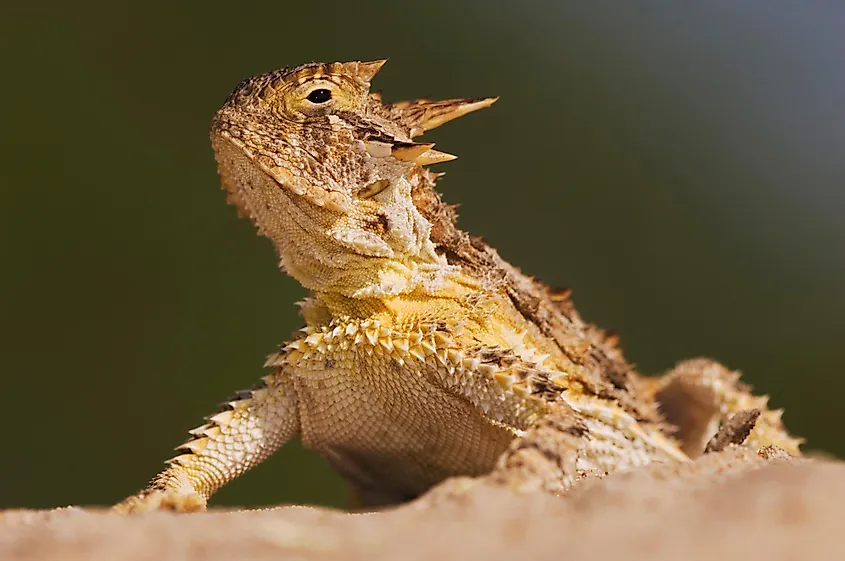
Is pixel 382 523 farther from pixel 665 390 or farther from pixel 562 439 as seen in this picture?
pixel 665 390

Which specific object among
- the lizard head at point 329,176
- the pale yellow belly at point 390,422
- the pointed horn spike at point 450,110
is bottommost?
the pale yellow belly at point 390,422

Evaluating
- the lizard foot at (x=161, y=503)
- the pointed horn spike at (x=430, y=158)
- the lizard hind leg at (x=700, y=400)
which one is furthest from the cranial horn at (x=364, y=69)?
the lizard hind leg at (x=700, y=400)

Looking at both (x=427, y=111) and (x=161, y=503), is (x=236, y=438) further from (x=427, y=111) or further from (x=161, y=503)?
(x=427, y=111)

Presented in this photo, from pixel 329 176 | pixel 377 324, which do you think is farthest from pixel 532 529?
pixel 329 176

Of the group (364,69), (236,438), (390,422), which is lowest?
(236,438)

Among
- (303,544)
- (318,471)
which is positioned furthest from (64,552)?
(318,471)

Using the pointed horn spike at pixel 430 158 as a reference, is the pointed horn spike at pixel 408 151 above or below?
below

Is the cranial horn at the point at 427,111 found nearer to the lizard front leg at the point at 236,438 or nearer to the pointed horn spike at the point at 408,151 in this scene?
the pointed horn spike at the point at 408,151
